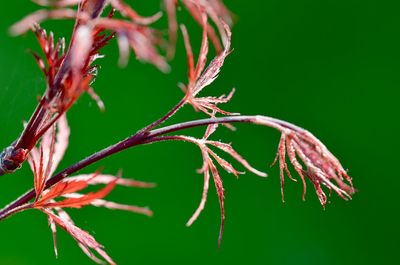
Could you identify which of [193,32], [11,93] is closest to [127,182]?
[11,93]

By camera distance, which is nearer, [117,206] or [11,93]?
[117,206]

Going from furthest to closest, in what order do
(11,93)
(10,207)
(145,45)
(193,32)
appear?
(193,32)
(11,93)
(10,207)
(145,45)

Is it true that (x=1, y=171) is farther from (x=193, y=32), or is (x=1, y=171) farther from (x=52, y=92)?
(x=193, y=32)

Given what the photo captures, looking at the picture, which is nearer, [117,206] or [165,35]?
[165,35]

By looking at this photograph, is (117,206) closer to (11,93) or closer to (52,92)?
(52,92)

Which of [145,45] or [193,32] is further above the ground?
[145,45]

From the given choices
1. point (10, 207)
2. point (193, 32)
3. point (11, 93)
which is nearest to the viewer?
point (10, 207)

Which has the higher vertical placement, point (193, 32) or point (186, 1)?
point (186, 1)

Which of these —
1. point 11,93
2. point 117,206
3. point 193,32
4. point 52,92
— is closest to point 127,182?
point 117,206

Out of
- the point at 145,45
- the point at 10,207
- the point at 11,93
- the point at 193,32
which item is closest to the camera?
the point at 145,45
